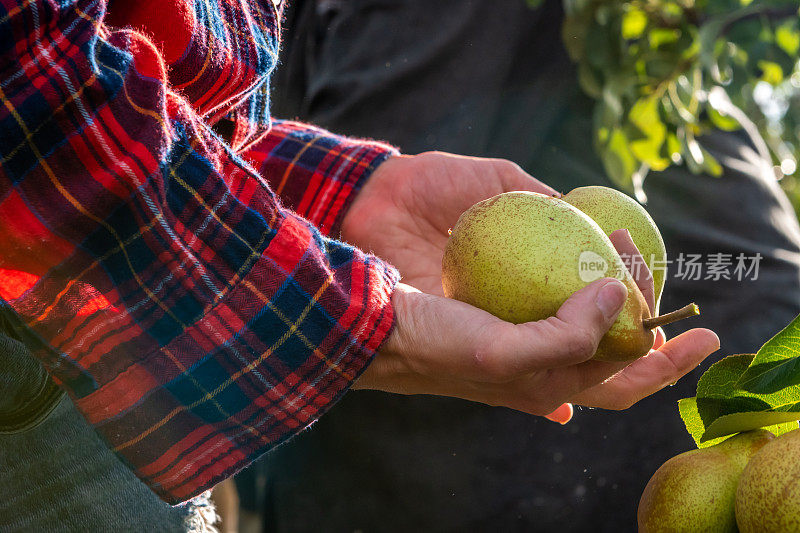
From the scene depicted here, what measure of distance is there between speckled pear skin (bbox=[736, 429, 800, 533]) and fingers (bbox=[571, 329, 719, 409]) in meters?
0.40

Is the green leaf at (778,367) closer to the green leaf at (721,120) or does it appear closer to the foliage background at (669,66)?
the foliage background at (669,66)

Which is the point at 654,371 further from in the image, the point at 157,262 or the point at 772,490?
the point at 157,262

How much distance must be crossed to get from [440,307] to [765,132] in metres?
4.24

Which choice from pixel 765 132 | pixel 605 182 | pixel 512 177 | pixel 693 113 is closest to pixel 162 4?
pixel 512 177

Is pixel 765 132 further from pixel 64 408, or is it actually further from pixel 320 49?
pixel 64 408

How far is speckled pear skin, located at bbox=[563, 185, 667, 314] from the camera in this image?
4.92 feet

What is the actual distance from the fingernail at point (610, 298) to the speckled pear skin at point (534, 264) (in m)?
0.08

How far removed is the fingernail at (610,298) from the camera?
1151 millimetres

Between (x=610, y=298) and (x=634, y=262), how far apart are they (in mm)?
273

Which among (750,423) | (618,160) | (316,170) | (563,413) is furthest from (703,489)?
(618,160)

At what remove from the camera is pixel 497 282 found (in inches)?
49.6

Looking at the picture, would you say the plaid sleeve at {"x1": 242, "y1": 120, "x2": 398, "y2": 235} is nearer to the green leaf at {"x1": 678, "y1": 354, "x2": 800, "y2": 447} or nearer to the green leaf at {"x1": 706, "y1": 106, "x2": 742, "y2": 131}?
the green leaf at {"x1": 678, "y1": 354, "x2": 800, "y2": 447}

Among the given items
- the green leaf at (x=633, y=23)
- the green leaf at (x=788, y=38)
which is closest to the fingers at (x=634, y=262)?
the green leaf at (x=633, y=23)

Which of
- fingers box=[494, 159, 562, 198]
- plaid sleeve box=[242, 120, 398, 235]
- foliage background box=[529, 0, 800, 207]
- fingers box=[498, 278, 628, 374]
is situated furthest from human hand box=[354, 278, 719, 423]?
foliage background box=[529, 0, 800, 207]
